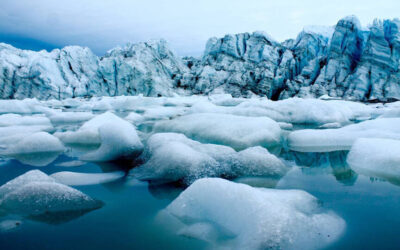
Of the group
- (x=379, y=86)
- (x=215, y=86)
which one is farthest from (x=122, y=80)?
(x=379, y=86)

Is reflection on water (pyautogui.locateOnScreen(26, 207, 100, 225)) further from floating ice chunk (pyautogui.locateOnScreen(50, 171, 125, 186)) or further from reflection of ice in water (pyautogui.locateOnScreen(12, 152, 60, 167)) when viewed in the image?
reflection of ice in water (pyautogui.locateOnScreen(12, 152, 60, 167))

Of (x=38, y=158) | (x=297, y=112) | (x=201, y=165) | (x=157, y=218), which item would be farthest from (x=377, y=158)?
(x=297, y=112)

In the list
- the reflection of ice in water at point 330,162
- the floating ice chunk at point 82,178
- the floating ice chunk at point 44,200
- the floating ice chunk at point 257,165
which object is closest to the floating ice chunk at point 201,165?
the floating ice chunk at point 257,165

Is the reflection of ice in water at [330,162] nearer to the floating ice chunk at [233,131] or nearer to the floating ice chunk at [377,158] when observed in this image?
the floating ice chunk at [377,158]

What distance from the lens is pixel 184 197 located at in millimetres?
1535

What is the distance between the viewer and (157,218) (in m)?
1.48

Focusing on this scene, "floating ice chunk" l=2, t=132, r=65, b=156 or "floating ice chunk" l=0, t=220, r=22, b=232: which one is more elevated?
"floating ice chunk" l=0, t=220, r=22, b=232

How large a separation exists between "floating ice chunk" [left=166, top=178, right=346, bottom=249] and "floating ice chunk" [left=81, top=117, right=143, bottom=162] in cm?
147

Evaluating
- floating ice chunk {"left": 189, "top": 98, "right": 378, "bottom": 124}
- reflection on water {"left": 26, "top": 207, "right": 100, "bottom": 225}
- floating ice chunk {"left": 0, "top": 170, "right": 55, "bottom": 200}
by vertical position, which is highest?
floating ice chunk {"left": 0, "top": 170, "right": 55, "bottom": 200}

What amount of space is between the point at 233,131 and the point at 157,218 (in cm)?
217

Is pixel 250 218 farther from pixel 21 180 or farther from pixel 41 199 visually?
pixel 21 180

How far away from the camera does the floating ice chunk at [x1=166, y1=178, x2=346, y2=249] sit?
1163 mm

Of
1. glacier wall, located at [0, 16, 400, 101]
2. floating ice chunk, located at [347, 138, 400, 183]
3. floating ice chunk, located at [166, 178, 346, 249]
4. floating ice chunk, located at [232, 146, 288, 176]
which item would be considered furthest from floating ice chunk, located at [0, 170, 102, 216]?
glacier wall, located at [0, 16, 400, 101]

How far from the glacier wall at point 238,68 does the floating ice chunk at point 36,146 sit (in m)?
21.2
